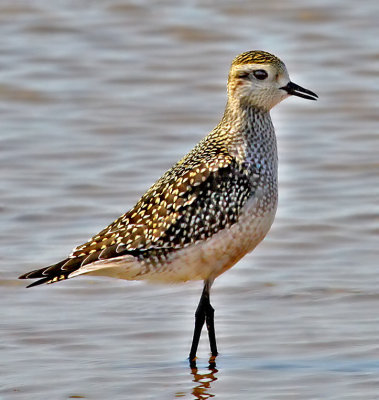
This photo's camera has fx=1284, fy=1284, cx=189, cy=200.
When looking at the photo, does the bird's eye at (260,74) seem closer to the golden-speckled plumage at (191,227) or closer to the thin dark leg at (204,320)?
the golden-speckled plumage at (191,227)

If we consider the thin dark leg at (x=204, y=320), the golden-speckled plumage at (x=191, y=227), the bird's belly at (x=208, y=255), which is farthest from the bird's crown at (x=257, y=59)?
the thin dark leg at (x=204, y=320)

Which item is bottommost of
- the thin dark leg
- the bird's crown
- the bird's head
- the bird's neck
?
the thin dark leg

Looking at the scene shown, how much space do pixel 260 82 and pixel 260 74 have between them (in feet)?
0.20

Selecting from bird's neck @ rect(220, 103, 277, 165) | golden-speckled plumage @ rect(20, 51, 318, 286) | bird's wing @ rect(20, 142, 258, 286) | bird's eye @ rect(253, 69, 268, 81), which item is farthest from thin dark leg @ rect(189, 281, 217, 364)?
bird's eye @ rect(253, 69, 268, 81)

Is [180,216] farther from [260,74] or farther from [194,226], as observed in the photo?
[260,74]

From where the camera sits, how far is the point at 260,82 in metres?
9.35

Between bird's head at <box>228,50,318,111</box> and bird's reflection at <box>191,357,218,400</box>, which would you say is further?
bird's head at <box>228,50,318,111</box>

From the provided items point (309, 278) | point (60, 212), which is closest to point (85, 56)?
point (60, 212)

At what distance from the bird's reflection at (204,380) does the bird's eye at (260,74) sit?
81.1 inches

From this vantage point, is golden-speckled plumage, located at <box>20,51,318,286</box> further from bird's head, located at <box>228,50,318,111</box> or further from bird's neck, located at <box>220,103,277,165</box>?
bird's head, located at <box>228,50,318,111</box>

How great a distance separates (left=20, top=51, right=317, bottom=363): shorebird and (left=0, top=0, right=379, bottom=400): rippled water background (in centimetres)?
60

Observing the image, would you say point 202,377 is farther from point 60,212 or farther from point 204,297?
point 60,212

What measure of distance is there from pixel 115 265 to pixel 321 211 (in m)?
3.81

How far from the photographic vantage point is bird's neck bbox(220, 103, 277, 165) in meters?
9.23
